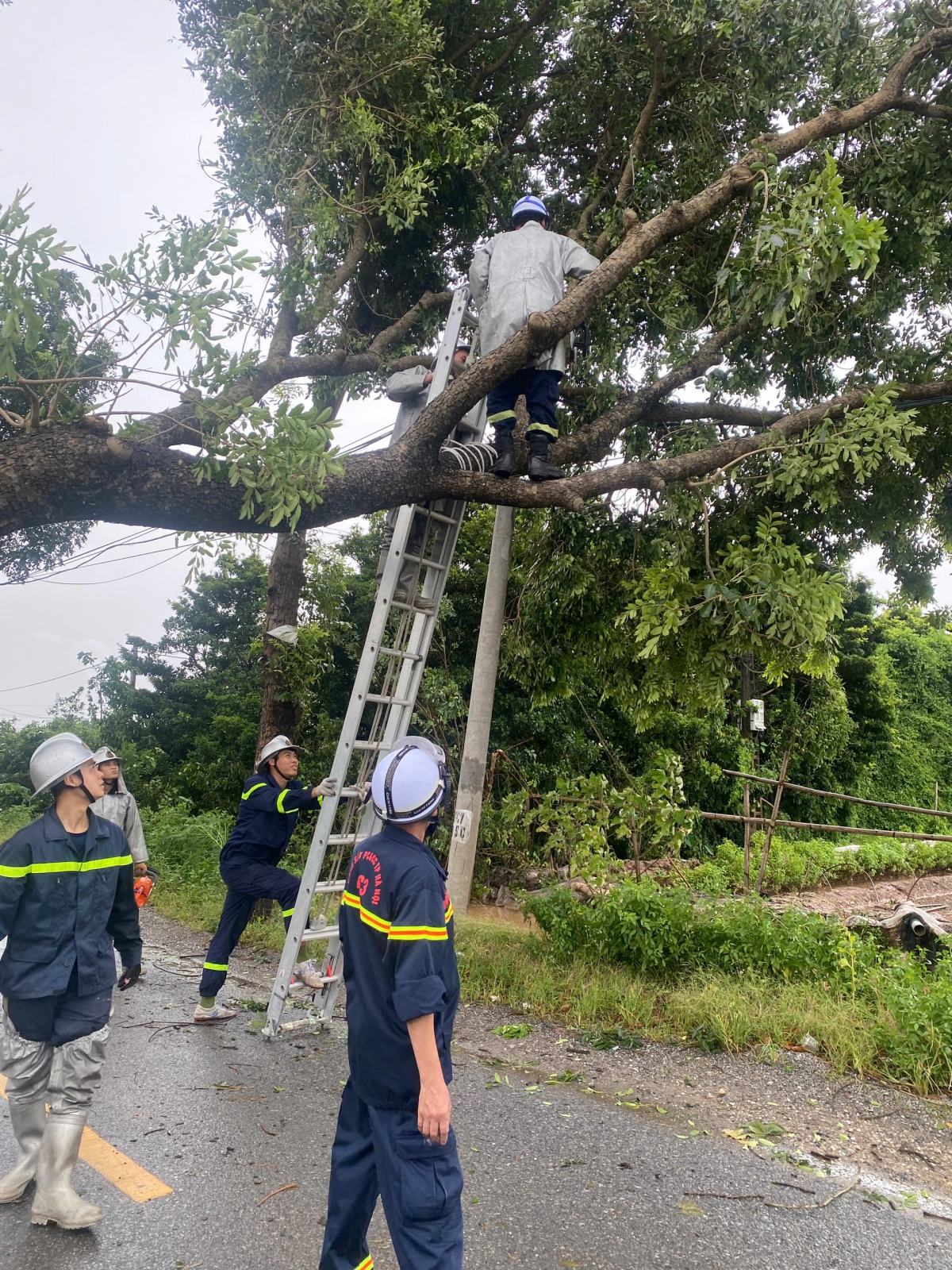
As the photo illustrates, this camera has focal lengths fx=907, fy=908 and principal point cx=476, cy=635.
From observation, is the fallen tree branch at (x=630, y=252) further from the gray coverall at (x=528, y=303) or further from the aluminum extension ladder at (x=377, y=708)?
the aluminum extension ladder at (x=377, y=708)

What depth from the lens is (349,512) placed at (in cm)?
540

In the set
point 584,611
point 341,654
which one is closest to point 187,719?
point 341,654

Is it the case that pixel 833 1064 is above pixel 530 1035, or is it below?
above

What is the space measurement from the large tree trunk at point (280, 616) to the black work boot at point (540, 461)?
469 cm

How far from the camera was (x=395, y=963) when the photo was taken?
2.71 metres

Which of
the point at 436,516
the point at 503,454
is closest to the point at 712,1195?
the point at 436,516

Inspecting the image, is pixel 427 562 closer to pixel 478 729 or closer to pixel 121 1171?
pixel 478 729

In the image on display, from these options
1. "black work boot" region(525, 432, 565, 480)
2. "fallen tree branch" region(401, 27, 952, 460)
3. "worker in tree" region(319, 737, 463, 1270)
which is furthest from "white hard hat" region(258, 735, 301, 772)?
"worker in tree" region(319, 737, 463, 1270)

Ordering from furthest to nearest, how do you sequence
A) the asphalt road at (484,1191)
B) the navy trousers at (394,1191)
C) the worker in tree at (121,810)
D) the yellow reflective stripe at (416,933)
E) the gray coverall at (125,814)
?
the gray coverall at (125,814)
the worker in tree at (121,810)
the asphalt road at (484,1191)
the yellow reflective stripe at (416,933)
the navy trousers at (394,1191)

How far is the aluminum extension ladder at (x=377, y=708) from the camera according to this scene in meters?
5.63

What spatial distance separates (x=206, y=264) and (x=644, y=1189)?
174 inches

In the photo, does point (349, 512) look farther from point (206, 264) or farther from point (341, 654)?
point (341, 654)

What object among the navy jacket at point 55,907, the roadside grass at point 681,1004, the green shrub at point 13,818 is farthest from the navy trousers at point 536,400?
the green shrub at point 13,818

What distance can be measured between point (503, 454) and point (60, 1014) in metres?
4.13
